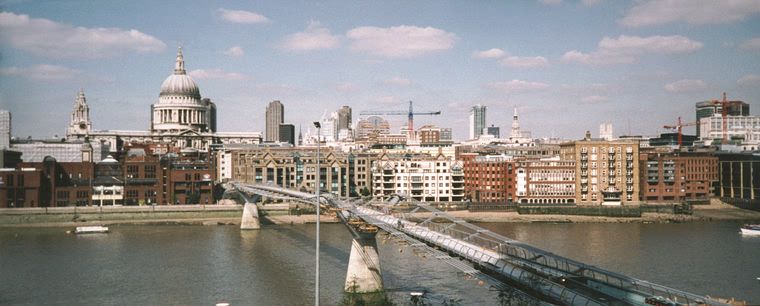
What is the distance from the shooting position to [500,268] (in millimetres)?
16750

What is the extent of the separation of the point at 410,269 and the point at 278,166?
26.7m

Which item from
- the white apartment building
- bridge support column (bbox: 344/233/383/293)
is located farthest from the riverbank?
bridge support column (bbox: 344/233/383/293)

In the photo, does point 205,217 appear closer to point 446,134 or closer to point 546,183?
point 546,183

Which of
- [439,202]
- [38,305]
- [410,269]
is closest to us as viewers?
[38,305]

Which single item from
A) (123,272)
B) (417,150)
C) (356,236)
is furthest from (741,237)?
(417,150)

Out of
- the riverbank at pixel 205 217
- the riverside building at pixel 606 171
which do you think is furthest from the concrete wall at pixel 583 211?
the riverside building at pixel 606 171

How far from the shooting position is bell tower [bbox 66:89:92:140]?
3027 inches

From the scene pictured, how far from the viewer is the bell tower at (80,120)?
76.9 m

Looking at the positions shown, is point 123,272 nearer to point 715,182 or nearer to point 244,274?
point 244,274

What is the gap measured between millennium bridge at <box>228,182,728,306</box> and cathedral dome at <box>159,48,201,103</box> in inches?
2371

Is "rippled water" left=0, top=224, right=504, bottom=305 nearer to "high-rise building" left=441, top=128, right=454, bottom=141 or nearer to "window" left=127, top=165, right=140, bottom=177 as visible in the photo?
"window" left=127, top=165, right=140, bottom=177

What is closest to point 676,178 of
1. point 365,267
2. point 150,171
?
point 150,171

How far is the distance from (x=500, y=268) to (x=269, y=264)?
12.0 m

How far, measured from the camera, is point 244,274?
81.2 feet
